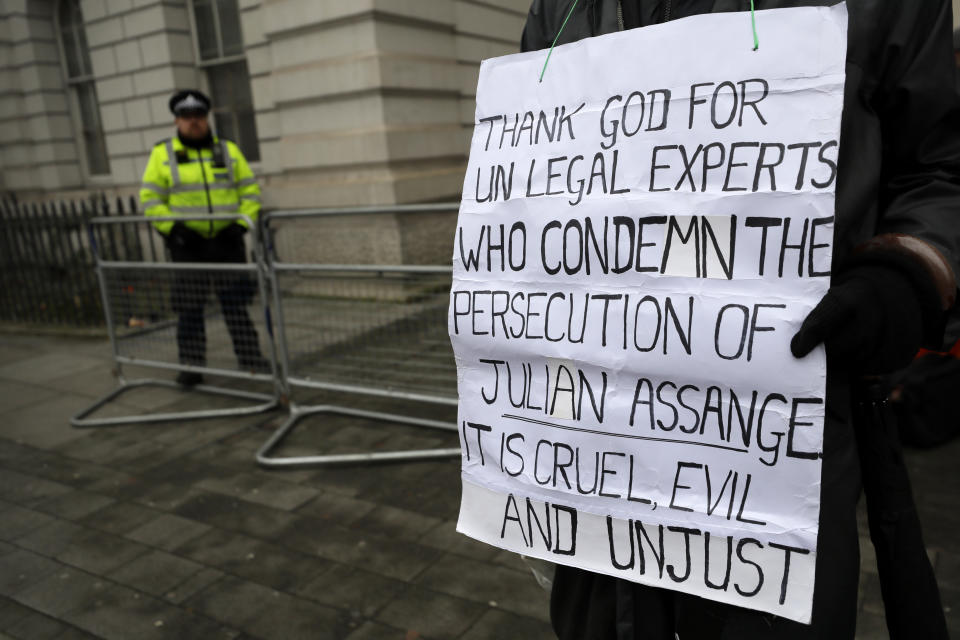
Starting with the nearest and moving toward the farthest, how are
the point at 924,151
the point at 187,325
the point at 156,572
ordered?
the point at 924,151, the point at 156,572, the point at 187,325

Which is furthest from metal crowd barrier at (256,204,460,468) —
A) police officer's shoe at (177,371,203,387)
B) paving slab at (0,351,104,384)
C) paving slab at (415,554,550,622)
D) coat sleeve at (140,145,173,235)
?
paving slab at (0,351,104,384)

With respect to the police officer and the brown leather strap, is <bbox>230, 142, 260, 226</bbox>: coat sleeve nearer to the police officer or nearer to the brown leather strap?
the police officer

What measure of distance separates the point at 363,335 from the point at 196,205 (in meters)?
2.34

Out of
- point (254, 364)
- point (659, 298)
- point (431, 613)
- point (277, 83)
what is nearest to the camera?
point (659, 298)

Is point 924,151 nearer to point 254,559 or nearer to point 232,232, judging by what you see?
point 254,559

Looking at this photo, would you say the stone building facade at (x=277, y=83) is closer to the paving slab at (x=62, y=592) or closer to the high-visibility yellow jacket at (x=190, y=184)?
the high-visibility yellow jacket at (x=190, y=184)

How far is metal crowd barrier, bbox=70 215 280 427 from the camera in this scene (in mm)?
5188

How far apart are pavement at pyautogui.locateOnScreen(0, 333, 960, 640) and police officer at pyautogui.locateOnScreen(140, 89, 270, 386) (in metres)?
0.78

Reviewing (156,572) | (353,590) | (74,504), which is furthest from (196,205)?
(353,590)

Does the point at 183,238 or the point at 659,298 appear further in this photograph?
the point at 183,238

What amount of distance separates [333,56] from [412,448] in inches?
219

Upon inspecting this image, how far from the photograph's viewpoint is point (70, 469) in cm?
446

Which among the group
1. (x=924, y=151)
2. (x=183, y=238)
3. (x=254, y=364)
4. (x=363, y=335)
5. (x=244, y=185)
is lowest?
(x=254, y=364)

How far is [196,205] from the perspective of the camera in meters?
5.87
